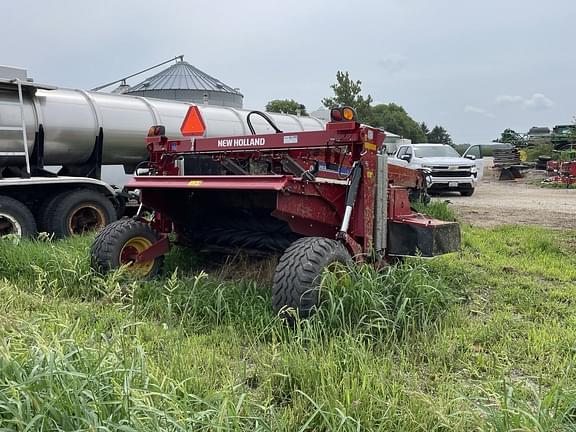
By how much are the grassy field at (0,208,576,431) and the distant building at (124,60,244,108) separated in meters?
12.3

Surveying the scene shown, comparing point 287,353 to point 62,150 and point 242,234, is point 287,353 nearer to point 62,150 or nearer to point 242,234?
point 242,234

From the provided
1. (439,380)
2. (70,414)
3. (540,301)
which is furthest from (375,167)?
(70,414)

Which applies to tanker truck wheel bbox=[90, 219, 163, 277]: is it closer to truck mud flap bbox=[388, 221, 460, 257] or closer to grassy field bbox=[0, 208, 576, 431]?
grassy field bbox=[0, 208, 576, 431]

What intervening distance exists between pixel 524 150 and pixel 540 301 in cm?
2923

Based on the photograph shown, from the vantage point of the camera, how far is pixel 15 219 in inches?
279

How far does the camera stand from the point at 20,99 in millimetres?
7391

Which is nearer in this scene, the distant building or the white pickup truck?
the white pickup truck

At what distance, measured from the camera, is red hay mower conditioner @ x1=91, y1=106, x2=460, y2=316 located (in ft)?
12.7

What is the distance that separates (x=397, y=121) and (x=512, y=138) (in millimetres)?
27679

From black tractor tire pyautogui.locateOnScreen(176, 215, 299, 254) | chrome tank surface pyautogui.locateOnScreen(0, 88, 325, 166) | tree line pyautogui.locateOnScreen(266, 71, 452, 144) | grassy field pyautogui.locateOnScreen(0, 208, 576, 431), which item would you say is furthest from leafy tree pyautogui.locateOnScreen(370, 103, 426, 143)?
grassy field pyautogui.locateOnScreen(0, 208, 576, 431)

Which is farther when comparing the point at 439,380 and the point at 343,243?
the point at 343,243

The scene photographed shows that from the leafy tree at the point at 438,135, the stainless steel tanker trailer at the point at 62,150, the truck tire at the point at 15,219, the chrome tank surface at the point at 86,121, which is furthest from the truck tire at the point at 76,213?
the leafy tree at the point at 438,135

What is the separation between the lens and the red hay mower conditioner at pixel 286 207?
3.88 metres

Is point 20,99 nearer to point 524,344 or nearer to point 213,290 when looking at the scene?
point 213,290
